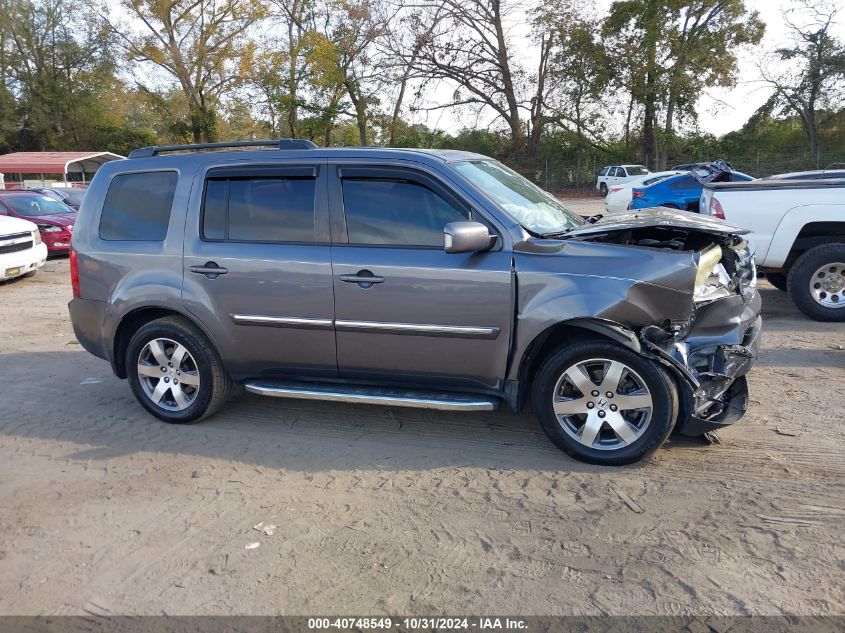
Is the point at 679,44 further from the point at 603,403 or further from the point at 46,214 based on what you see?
the point at 603,403

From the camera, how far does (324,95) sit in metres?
43.1

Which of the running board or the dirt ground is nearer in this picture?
the dirt ground

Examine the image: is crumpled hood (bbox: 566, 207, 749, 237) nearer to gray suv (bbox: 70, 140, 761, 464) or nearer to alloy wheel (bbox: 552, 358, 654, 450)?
gray suv (bbox: 70, 140, 761, 464)

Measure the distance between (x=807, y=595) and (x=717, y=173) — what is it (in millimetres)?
10819

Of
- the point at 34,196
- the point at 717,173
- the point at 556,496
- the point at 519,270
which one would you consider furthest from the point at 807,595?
the point at 34,196

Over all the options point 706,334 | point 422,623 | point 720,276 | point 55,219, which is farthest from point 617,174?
point 422,623

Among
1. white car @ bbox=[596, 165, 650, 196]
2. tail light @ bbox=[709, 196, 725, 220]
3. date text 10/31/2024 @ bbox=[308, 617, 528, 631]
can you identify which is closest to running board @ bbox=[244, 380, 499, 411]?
date text 10/31/2024 @ bbox=[308, 617, 528, 631]

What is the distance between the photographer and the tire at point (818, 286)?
7.51m

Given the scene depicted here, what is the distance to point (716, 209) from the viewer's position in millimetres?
7789

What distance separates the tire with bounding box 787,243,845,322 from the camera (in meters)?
7.51

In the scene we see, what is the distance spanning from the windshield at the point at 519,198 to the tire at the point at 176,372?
2252mm

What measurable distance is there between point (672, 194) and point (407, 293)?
41.3ft

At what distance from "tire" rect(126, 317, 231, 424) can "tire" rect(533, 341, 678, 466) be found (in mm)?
2350

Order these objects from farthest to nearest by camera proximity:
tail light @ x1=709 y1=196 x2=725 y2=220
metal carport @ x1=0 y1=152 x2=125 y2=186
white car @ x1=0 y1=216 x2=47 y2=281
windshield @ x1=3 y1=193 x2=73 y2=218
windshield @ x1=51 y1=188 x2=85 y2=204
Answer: metal carport @ x1=0 y1=152 x2=125 y2=186 < windshield @ x1=51 y1=188 x2=85 y2=204 < windshield @ x1=3 y1=193 x2=73 y2=218 < white car @ x1=0 y1=216 x2=47 y2=281 < tail light @ x1=709 y1=196 x2=725 y2=220
